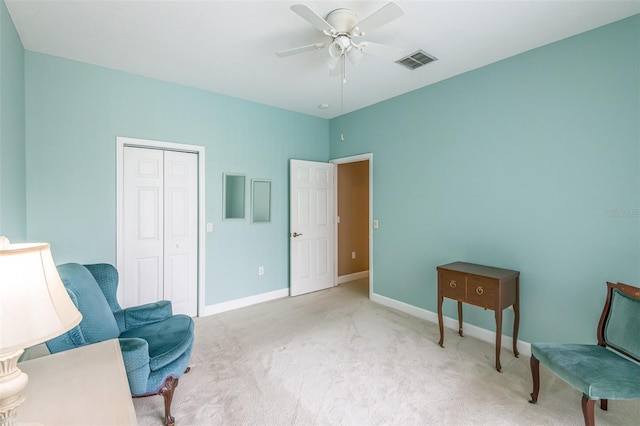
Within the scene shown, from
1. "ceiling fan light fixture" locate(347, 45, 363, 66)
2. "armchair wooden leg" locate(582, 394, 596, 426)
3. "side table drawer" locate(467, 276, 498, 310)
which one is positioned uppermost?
"ceiling fan light fixture" locate(347, 45, 363, 66)

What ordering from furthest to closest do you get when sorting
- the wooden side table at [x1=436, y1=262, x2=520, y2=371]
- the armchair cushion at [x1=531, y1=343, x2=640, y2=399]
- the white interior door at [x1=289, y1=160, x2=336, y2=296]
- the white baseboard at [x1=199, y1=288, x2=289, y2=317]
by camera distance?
the white interior door at [x1=289, y1=160, x2=336, y2=296] → the white baseboard at [x1=199, y1=288, x2=289, y2=317] → the wooden side table at [x1=436, y1=262, x2=520, y2=371] → the armchair cushion at [x1=531, y1=343, x2=640, y2=399]

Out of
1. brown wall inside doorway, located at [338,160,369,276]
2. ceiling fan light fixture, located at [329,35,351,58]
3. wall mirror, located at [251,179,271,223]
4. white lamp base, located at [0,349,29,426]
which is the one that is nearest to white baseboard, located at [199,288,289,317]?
wall mirror, located at [251,179,271,223]

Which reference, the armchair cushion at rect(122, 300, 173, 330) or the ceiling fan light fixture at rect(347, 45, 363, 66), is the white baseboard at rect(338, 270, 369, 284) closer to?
the armchair cushion at rect(122, 300, 173, 330)

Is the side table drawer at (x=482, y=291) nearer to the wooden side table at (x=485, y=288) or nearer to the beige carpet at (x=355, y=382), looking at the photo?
the wooden side table at (x=485, y=288)

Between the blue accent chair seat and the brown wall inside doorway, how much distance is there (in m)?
3.44

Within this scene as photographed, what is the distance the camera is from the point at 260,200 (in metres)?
4.21

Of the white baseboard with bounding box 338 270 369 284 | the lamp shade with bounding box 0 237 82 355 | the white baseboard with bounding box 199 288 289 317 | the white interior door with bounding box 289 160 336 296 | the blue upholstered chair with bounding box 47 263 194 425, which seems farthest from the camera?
the white baseboard with bounding box 338 270 369 284

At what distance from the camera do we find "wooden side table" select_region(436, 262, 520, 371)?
2496mm

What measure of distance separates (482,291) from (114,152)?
12.5ft

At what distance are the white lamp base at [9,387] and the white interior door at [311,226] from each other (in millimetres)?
3543

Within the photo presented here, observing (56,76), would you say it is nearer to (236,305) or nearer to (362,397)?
(236,305)

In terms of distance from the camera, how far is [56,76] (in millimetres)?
2811

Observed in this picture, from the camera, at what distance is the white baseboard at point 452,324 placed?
9.09ft

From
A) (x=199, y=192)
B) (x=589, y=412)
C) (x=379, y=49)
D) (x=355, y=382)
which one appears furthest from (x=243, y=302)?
(x=589, y=412)
